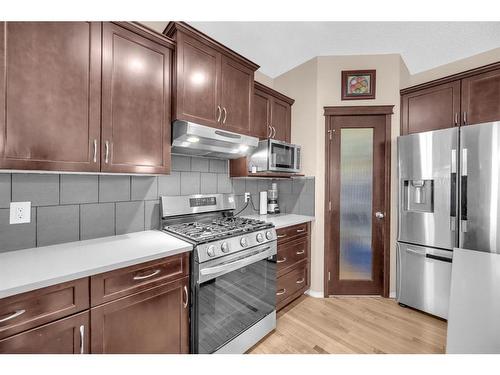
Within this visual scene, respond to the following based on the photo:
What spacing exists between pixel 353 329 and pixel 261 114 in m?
2.29

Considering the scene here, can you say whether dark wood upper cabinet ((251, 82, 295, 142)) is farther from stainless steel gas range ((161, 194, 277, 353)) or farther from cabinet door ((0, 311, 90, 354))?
cabinet door ((0, 311, 90, 354))

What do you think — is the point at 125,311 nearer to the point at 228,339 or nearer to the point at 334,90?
the point at 228,339

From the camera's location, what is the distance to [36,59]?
1123 mm

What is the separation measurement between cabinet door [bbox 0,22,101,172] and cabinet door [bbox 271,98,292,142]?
1768mm

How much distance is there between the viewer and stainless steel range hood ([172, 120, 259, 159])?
1674mm

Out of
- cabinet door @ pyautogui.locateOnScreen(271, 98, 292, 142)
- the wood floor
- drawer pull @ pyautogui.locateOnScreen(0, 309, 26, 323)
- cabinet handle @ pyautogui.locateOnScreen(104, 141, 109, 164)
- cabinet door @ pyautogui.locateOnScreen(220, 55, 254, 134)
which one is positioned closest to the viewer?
drawer pull @ pyautogui.locateOnScreen(0, 309, 26, 323)

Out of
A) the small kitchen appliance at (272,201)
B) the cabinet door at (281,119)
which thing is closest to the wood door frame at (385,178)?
the cabinet door at (281,119)

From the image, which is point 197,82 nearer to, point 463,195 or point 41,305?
point 41,305

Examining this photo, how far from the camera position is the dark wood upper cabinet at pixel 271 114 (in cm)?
239

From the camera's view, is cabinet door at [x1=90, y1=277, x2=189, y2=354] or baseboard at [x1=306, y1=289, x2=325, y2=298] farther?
baseboard at [x1=306, y1=289, x2=325, y2=298]

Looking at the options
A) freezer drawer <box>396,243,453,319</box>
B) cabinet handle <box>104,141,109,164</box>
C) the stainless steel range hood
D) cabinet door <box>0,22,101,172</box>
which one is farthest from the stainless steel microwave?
freezer drawer <box>396,243,453,319</box>

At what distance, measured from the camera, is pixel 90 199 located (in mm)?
1568

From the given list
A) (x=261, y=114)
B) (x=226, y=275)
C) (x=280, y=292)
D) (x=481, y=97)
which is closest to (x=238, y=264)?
(x=226, y=275)
